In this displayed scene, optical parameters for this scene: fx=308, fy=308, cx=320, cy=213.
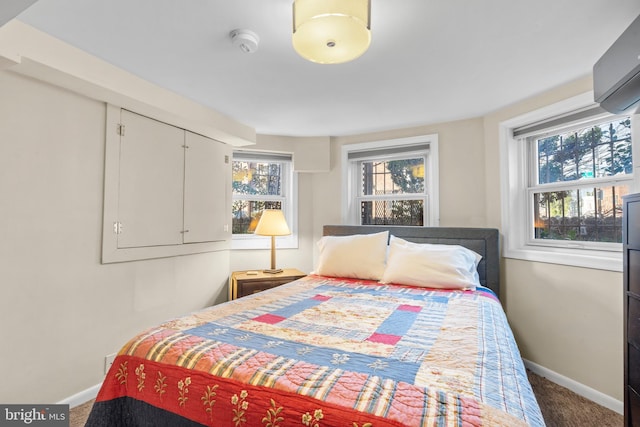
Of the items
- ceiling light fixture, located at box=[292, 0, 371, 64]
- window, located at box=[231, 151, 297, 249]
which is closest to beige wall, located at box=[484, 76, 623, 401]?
ceiling light fixture, located at box=[292, 0, 371, 64]

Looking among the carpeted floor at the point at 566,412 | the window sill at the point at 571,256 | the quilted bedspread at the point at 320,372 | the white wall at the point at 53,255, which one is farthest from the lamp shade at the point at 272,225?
the window sill at the point at 571,256

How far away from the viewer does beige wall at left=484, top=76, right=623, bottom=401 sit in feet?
6.69

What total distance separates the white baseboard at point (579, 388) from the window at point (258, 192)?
2.58 meters

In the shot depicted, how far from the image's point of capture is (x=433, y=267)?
7.81 feet

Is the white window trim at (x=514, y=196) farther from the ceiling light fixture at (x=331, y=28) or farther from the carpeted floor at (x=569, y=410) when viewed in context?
the ceiling light fixture at (x=331, y=28)

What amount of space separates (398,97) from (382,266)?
4.66ft

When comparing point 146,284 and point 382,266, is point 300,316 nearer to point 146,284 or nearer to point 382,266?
point 382,266

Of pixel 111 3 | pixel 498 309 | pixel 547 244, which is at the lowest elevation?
pixel 498 309

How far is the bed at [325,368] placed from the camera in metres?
0.88

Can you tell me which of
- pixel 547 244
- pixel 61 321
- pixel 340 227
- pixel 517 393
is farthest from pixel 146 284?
pixel 547 244

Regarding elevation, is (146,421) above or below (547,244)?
below

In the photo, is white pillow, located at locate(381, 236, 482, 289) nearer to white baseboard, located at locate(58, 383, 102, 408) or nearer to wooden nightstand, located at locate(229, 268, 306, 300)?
wooden nightstand, located at locate(229, 268, 306, 300)

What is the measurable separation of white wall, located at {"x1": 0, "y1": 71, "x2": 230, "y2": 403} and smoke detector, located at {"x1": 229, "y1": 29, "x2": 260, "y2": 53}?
1222mm

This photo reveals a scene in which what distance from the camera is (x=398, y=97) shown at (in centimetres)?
252
